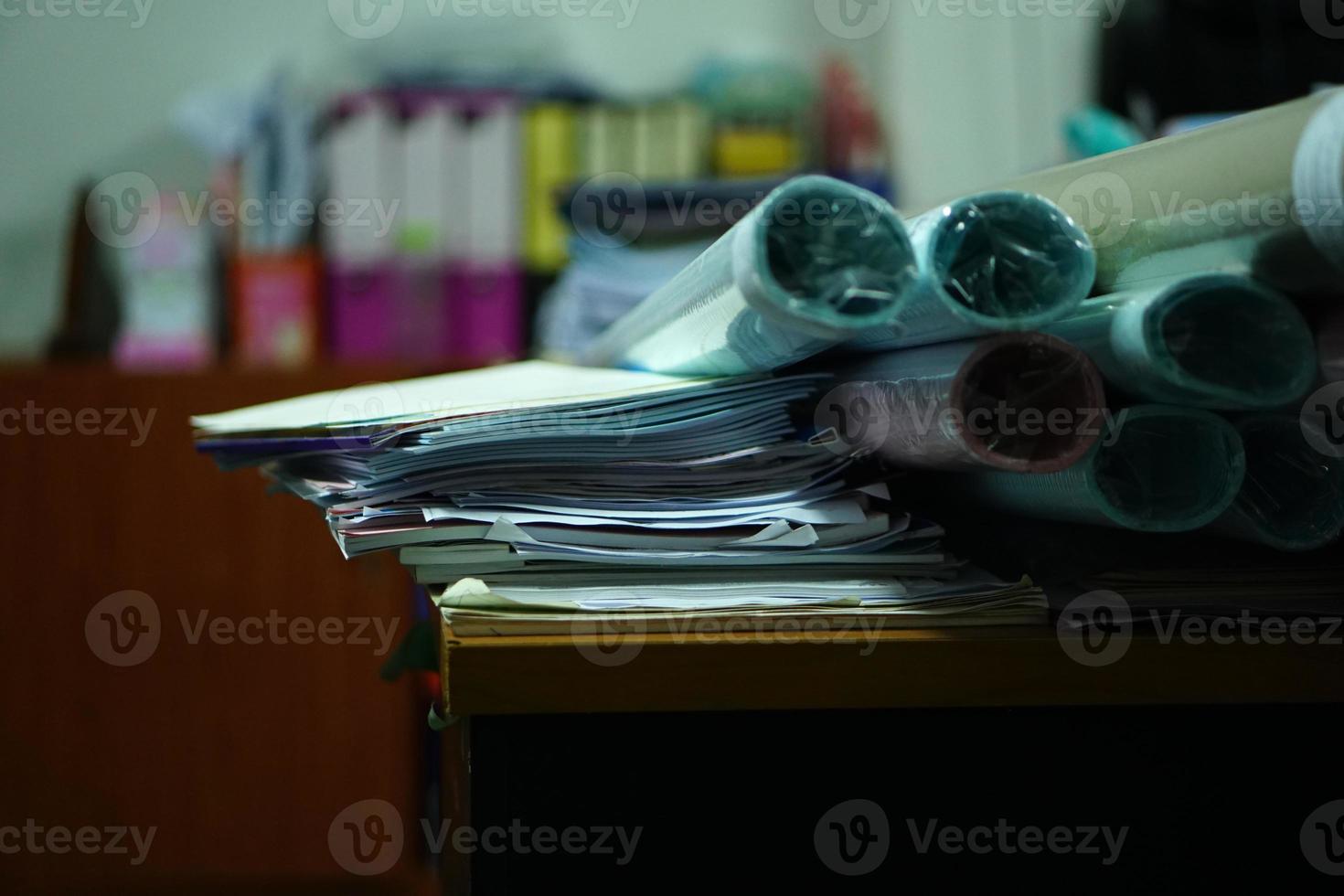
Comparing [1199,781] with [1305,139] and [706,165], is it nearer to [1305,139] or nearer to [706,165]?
[1305,139]

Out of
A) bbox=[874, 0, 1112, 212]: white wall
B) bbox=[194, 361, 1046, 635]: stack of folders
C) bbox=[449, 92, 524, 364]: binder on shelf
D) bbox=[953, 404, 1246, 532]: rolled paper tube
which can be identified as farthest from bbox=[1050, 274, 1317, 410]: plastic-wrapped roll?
bbox=[874, 0, 1112, 212]: white wall

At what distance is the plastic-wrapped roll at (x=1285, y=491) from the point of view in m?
0.46

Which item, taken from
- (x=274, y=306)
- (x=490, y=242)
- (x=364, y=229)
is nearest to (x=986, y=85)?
(x=490, y=242)

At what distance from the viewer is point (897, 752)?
51 centimetres

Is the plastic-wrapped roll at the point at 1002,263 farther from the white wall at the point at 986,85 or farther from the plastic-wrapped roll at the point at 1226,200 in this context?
the white wall at the point at 986,85

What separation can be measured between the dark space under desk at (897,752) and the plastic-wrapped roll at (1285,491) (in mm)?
63

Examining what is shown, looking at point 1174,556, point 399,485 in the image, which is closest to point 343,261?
point 399,485

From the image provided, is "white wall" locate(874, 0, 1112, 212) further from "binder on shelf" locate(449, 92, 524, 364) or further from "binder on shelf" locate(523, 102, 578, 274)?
"binder on shelf" locate(449, 92, 524, 364)

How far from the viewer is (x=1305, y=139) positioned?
385 millimetres

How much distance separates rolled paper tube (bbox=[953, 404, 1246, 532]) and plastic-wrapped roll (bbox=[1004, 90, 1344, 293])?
0.19 feet

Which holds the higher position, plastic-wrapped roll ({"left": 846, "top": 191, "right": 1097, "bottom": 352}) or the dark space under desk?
plastic-wrapped roll ({"left": 846, "top": 191, "right": 1097, "bottom": 352})

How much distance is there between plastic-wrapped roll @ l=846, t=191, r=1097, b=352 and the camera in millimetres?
424

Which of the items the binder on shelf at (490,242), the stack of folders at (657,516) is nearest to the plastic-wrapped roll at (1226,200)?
the stack of folders at (657,516)

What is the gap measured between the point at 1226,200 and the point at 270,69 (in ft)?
8.01
